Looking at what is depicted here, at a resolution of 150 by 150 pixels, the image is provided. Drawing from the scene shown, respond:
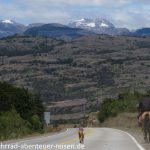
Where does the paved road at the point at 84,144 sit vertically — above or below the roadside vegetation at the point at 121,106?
above

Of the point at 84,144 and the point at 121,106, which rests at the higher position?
the point at 84,144

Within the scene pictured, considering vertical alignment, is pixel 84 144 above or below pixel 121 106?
above

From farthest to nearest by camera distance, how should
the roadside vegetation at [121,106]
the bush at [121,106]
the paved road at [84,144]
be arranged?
the bush at [121,106] → the roadside vegetation at [121,106] → the paved road at [84,144]

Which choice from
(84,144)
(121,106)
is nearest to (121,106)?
(121,106)

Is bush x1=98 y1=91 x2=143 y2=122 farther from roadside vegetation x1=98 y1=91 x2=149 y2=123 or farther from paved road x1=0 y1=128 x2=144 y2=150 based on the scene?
paved road x1=0 y1=128 x2=144 y2=150

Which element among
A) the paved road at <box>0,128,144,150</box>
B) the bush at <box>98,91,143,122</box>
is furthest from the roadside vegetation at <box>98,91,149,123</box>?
the paved road at <box>0,128,144,150</box>

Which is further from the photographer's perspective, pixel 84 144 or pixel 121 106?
pixel 121 106

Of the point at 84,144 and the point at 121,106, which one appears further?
the point at 121,106

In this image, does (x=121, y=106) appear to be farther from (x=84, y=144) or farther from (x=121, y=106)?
(x=84, y=144)

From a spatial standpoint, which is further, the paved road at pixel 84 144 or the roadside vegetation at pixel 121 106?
the roadside vegetation at pixel 121 106

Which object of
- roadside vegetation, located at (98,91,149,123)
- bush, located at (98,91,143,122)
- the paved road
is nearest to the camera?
the paved road

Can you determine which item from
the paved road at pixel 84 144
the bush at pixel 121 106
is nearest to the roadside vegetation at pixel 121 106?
the bush at pixel 121 106

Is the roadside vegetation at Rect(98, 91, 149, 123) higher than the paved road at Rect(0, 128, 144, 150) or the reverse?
the reverse

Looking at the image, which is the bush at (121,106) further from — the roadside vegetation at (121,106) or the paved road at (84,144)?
the paved road at (84,144)
